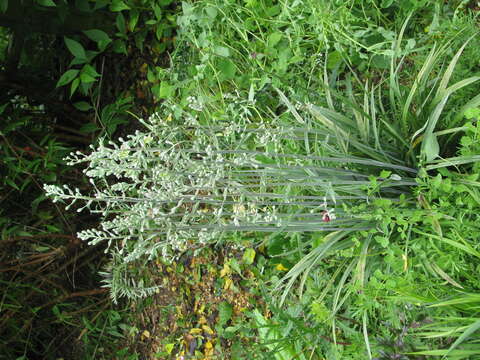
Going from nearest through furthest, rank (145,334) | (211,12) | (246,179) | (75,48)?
(246,179)
(211,12)
(75,48)
(145,334)

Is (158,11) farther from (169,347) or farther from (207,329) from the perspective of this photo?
(169,347)

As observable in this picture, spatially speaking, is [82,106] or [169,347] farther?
[82,106]

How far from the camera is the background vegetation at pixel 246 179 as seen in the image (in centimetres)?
179

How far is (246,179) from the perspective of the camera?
2.09 metres

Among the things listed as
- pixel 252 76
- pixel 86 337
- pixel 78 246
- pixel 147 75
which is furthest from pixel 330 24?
pixel 86 337

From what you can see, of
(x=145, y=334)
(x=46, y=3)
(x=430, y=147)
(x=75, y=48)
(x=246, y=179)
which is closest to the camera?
(x=430, y=147)

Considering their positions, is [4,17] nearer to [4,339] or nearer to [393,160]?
[4,339]

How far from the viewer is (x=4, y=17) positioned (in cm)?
307

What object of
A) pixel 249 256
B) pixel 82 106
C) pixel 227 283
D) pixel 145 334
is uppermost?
pixel 82 106

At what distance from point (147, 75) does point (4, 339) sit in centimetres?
230

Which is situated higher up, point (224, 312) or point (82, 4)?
point (82, 4)

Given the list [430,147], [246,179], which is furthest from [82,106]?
[430,147]

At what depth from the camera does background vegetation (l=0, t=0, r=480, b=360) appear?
179 cm

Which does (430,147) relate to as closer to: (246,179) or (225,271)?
(246,179)
